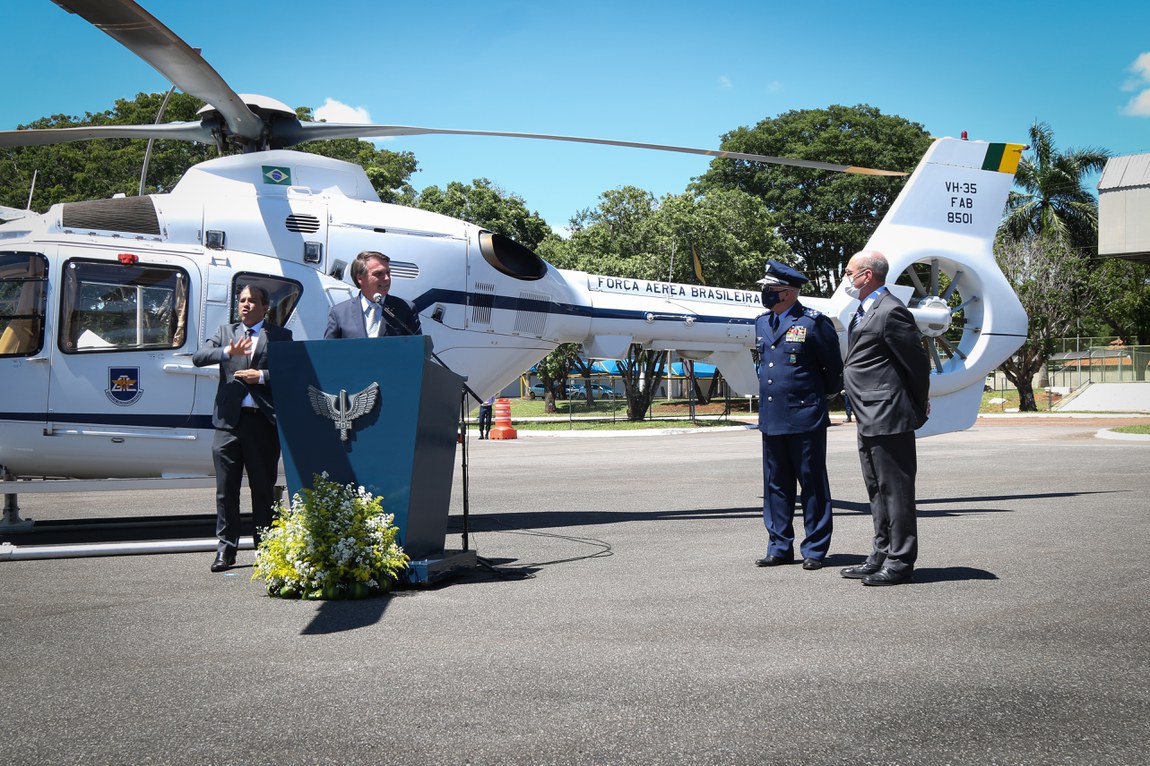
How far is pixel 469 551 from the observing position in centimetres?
617

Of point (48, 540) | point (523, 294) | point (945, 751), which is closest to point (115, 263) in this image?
point (48, 540)

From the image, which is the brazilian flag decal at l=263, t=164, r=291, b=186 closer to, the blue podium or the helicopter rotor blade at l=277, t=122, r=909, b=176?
the helicopter rotor blade at l=277, t=122, r=909, b=176

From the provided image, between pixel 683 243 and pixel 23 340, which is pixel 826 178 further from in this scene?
pixel 23 340

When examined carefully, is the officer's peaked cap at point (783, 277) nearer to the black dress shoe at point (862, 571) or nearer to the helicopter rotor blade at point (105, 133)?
the black dress shoe at point (862, 571)

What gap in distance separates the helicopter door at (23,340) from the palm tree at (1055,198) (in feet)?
170

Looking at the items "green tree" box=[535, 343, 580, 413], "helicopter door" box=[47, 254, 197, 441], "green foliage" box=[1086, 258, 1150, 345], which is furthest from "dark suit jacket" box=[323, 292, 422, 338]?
"green foliage" box=[1086, 258, 1150, 345]

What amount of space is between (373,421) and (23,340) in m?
3.78

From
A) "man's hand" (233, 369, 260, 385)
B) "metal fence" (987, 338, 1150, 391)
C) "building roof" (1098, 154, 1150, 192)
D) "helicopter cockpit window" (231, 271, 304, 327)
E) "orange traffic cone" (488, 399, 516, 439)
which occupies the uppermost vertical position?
"building roof" (1098, 154, 1150, 192)

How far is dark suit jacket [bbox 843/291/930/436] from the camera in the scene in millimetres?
5656

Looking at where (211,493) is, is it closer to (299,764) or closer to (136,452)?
(136,452)

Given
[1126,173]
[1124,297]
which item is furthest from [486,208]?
[1124,297]

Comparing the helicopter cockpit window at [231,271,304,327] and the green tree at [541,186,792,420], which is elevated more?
the green tree at [541,186,792,420]

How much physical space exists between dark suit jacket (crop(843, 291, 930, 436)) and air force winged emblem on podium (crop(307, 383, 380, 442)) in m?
2.88

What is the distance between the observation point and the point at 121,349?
7746 millimetres
